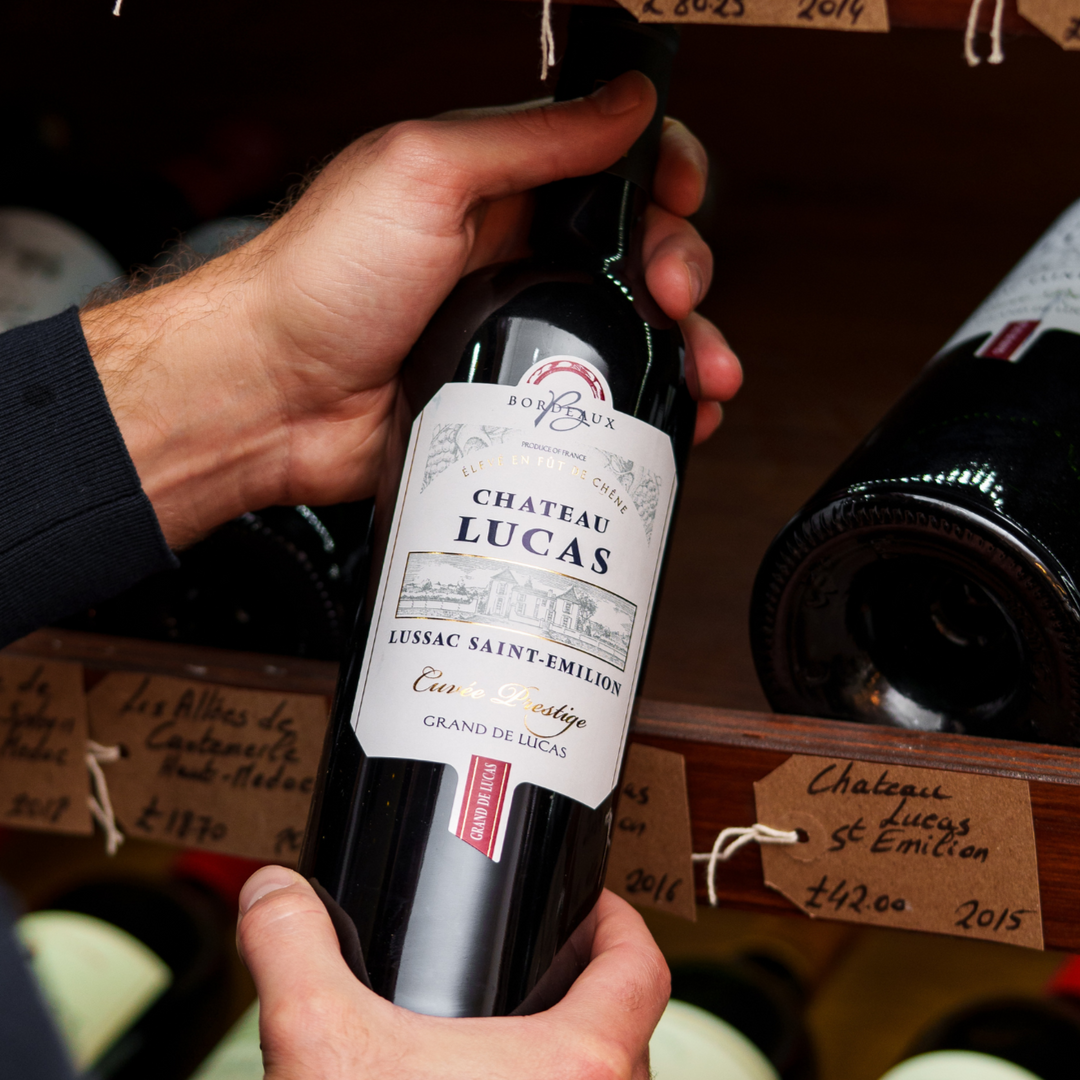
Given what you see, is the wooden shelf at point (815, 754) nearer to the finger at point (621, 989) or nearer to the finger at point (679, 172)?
the finger at point (621, 989)

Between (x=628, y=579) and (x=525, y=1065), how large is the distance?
0.20 m

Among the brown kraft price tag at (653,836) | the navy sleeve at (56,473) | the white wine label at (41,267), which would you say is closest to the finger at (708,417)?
the brown kraft price tag at (653,836)

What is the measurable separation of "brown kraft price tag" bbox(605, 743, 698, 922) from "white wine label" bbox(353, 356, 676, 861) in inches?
3.1

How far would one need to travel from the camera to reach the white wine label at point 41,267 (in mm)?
766

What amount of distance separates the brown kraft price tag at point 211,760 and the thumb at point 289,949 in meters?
0.16

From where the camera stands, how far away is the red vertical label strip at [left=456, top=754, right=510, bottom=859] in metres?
0.43

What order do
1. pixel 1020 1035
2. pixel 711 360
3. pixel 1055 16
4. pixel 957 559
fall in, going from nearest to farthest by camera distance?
pixel 1055 16, pixel 957 559, pixel 711 360, pixel 1020 1035

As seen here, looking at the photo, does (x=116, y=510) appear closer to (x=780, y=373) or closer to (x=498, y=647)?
(x=498, y=647)

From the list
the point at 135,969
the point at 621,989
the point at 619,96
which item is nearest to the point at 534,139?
the point at 619,96

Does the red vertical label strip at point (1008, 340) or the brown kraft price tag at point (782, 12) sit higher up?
the brown kraft price tag at point (782, 12)

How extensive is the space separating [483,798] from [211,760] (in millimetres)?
249

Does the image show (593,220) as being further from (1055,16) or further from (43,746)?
(43,746)

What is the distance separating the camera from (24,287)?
0.77 meters

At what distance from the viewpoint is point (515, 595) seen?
438mm
